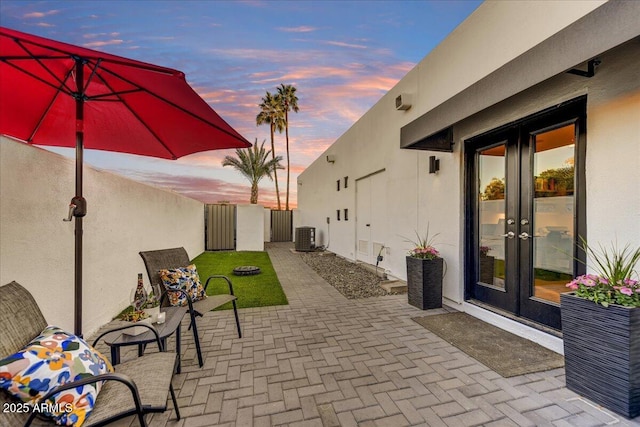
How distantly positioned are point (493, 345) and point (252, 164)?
14.4 meters

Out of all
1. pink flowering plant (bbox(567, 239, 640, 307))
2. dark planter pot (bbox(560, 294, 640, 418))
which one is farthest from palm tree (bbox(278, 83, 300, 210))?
dark planter pot (bbox(560, 294, 640, 418))

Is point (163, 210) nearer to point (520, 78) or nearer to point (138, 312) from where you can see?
point (138, 312)

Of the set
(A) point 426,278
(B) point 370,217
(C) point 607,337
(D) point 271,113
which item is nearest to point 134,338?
(C) point 607,337

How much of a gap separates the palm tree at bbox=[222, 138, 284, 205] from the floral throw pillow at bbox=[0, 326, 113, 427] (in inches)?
577

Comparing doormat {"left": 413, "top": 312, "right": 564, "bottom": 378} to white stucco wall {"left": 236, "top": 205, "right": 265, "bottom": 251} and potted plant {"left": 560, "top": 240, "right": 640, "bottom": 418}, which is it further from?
white stucco wall {"left": 236, "top": 205, "right": 265, "bottom": 251}

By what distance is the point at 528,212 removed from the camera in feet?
10.9

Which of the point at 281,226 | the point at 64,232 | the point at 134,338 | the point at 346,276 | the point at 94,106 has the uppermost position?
the point at 94,106

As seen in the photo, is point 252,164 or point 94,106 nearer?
point 94,106

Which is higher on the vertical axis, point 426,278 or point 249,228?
point 249,228

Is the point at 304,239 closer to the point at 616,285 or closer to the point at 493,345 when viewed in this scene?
the point at 493,345

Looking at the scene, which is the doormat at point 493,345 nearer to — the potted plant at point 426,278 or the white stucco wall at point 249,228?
the potted plant at point 426,278

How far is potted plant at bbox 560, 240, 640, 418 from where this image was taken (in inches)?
74.7

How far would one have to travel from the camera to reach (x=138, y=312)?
2266 mm

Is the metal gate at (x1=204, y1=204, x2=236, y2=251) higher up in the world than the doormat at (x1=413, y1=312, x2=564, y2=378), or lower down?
higher up
